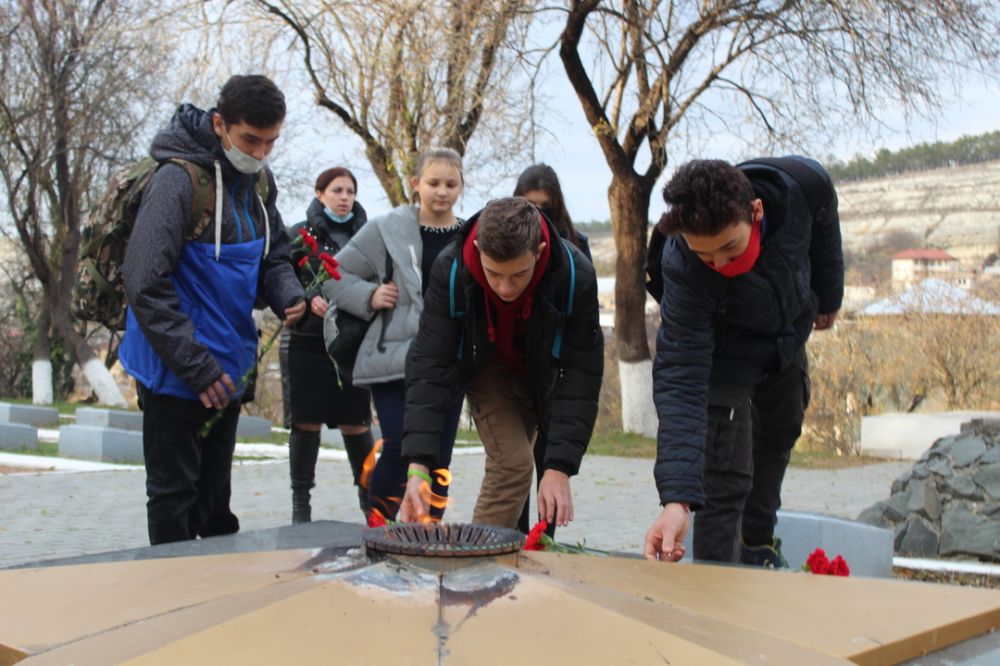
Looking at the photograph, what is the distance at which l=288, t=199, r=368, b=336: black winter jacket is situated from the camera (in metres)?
5.78

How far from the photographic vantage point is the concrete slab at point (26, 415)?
51.5 ft

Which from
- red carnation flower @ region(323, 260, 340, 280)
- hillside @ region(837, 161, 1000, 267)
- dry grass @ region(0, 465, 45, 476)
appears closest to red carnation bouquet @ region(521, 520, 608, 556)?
red carnation flower @ region(323, 260, 340, 280)

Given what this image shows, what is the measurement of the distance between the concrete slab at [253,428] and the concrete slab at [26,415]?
132 inches

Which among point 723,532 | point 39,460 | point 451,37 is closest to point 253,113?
point 723,532

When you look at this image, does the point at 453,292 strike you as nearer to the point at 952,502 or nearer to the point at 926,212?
the point at 952,502

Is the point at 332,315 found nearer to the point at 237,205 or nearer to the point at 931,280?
the point at 237,205

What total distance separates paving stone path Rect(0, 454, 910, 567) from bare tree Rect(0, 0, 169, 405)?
15594 millimetres

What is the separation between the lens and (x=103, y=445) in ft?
37.2

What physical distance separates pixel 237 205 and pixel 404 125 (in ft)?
44.3

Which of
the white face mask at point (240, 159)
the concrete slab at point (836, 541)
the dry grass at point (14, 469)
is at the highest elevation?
the white face mask at point (240, 159)

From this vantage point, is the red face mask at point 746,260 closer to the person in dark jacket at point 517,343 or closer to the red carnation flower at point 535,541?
the person in dark jacket at point 517,343

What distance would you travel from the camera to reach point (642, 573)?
102 inches

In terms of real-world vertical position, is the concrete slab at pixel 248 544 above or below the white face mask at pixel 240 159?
below

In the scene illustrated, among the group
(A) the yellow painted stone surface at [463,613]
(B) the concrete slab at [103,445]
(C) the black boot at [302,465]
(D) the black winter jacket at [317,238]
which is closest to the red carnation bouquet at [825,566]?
(A) the yellow painted stone surface at [463,613]
